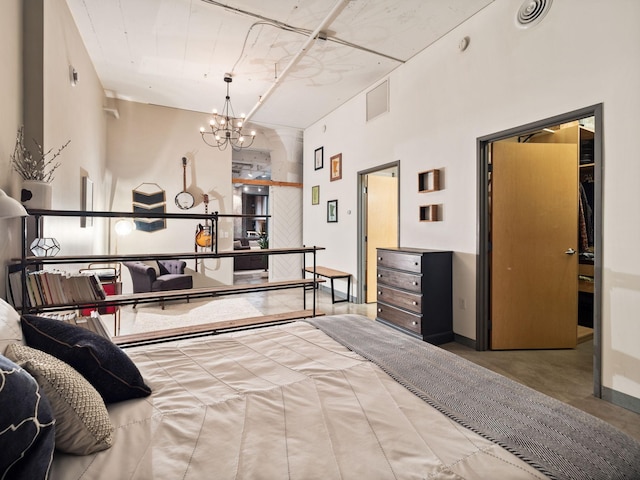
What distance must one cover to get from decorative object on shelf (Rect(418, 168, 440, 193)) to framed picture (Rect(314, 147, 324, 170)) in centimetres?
269

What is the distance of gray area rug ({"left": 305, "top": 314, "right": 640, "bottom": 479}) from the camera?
90cm

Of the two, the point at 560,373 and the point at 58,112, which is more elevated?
the point at 58,112

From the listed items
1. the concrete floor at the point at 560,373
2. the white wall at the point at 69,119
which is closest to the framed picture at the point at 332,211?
the concrete floor at the point at 560,373

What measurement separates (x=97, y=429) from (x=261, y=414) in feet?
1.57

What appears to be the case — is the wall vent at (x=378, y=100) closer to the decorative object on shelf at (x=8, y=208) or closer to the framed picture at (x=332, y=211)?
the framed picture at (x=332, y=211)

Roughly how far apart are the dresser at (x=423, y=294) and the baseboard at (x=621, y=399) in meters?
1.40

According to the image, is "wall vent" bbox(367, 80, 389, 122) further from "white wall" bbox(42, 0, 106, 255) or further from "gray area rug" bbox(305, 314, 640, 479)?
"gray area rug" bbox(305, 314, 640, 479)

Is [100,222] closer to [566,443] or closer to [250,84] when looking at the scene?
[250,84]

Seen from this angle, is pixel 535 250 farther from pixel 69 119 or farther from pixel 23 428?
pixel 69 119

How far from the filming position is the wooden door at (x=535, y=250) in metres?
3.31

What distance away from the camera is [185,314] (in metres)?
4.56

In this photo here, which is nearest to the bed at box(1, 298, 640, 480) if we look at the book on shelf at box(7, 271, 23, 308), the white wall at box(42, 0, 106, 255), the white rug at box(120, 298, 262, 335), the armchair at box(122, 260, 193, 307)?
the book on shelf at box(7, 271, 23, 308)

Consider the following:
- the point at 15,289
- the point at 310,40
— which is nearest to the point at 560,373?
the point at 310,40

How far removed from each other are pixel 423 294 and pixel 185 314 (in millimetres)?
3231
